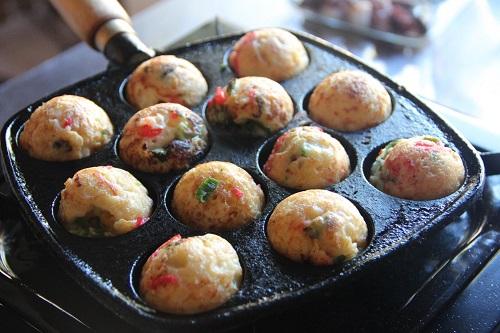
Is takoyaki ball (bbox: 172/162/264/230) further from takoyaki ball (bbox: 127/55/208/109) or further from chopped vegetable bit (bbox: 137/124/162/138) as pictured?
takoyaki ball (bbox: 127/55/208/109)

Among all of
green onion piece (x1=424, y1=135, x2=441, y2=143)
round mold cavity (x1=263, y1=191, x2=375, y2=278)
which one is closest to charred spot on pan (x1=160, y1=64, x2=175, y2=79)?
round mold cavity (x1=263, y1=191, x2=375, y2=278)

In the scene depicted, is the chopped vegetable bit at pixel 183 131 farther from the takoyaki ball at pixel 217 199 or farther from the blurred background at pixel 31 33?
the blurred background at pixel 31 33

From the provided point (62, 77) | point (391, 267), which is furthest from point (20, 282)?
point (62, 77)

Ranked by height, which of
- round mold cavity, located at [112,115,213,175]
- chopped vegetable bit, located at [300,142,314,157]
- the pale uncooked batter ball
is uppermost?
round mold cavity, located at [112,115,213,175]

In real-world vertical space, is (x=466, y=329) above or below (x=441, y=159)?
below

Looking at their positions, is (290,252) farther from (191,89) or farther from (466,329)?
(191,89)

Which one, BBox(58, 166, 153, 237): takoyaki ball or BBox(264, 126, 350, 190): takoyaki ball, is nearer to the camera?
BBox(58, 166, 153, 237): takoyaki ball
